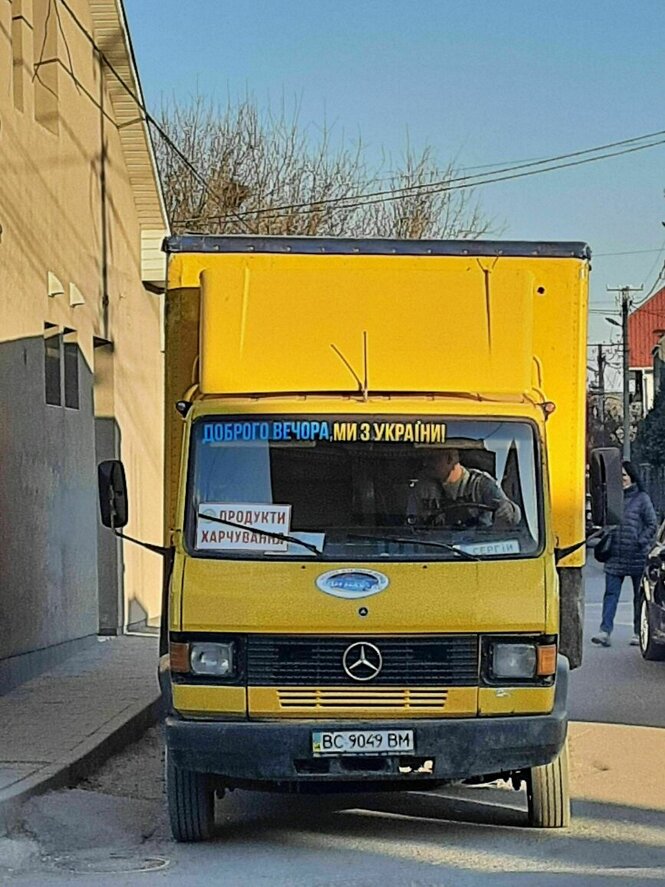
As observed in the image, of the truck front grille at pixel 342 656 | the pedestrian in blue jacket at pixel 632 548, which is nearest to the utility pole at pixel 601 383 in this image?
the pedestrian in blue jacket at pixel 632 548

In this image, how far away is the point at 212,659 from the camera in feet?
22.2

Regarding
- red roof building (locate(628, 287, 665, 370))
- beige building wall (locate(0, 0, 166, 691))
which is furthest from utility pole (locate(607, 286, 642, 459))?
beige building wall (locate(0, 0, 166, 691))

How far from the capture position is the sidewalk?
26.7 feet

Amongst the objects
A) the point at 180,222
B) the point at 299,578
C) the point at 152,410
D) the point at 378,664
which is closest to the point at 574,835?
the point at 378,664

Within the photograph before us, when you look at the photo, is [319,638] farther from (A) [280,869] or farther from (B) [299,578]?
(A) [280,869]

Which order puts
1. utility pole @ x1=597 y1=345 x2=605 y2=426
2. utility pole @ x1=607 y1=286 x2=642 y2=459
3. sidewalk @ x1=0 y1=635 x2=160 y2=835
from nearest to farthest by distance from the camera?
1. sidewalk @ x1=0 y1=635 x2=160 y2=835
2. utility pole @ x1=607 y1=286 x2=642 y2=459
3. utility pole @ x1=597 y1=345 x2=605 y2=426

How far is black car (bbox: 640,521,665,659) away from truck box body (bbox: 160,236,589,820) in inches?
227

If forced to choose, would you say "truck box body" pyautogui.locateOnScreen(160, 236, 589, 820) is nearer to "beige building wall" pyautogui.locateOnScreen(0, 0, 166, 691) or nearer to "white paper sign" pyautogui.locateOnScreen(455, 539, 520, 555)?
"white paper sign" pyautogui.locateOnScreen(455, 539, 520, 555)

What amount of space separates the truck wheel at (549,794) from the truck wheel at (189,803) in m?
1.65

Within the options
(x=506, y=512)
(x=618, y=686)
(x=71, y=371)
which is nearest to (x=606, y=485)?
(x=506, y=512)

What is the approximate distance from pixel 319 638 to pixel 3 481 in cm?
543

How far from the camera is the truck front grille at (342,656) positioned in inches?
264

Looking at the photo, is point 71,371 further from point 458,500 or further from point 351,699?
point 351,699

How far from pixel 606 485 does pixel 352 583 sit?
179cm
